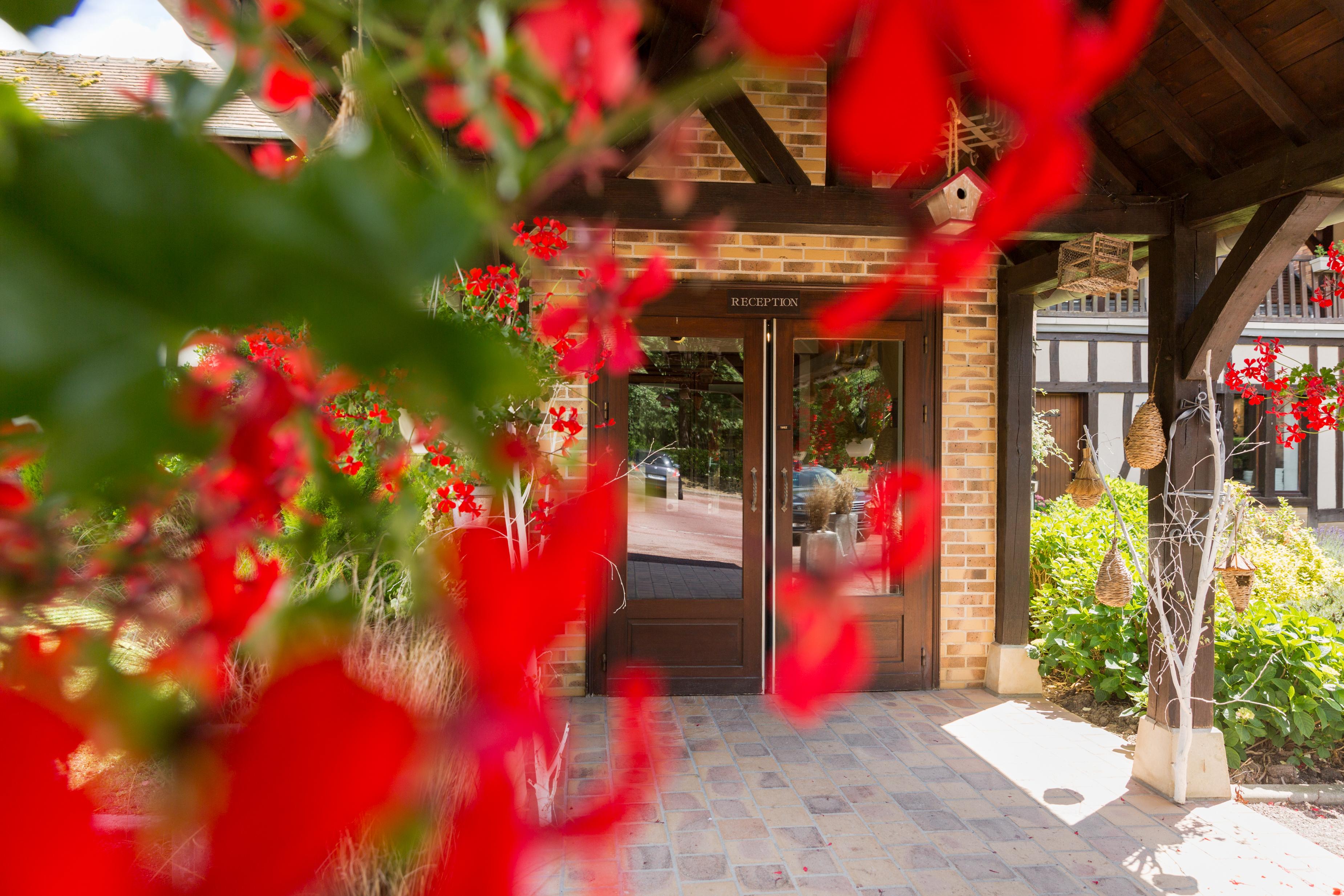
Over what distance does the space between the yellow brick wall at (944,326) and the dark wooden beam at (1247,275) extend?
1.38 meters

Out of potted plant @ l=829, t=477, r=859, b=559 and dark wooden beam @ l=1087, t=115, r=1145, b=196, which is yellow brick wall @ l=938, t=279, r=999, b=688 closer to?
potted plant @ l=829, t=477, r=859, b=559

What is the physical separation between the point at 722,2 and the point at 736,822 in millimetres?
3185

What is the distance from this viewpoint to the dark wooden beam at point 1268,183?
2.69 meters

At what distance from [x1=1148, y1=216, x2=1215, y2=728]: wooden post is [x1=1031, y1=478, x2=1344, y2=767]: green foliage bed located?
0.18 metres

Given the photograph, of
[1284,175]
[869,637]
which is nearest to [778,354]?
[869,637]

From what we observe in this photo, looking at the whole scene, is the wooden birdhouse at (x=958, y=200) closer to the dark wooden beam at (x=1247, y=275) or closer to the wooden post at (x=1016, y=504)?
the dark wooden beam at (x=1247, y=275)

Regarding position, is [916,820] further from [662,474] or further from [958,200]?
[958,200]

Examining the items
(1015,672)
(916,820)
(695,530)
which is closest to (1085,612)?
(1015,672)

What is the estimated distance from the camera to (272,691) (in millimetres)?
144

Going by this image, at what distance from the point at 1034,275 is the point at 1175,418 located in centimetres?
120

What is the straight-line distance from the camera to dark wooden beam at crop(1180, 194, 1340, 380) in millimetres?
2898

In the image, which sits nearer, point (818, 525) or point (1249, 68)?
point (1249, 68)

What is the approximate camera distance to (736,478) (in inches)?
179

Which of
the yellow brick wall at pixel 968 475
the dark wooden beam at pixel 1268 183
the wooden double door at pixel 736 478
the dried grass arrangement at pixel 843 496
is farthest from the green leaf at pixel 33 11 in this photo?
the yellow brick wall at pixel 968 475
